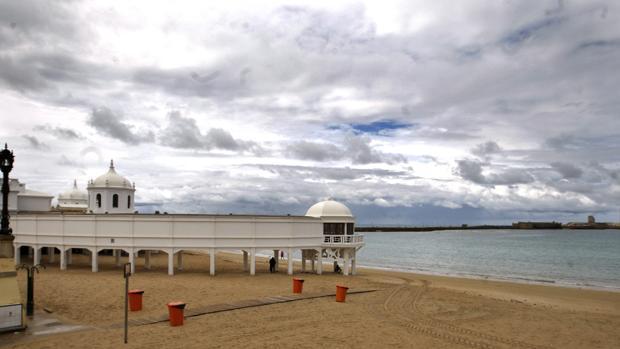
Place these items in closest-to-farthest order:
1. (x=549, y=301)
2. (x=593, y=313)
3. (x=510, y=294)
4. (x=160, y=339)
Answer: (x=160, y=339) → (x=593, y=313) → (x=549, y=301) → (x=510, y=294)

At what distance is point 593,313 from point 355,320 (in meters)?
15.4

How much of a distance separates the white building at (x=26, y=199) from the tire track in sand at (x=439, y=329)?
42008 mm

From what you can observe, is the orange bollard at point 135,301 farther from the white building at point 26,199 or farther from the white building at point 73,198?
the white building at point 73,198

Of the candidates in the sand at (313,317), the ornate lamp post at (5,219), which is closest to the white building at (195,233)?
the sand at (313,317)

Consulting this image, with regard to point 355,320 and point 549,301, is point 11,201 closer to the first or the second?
point 355,320

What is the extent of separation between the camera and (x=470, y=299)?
2739 centimetres

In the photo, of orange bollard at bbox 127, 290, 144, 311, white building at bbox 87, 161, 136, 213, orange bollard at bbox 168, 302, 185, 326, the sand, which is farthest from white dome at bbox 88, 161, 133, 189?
orange bollard at bbox 168, 302, 185, 326

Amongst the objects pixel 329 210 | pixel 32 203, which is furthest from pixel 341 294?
pixel 32 203

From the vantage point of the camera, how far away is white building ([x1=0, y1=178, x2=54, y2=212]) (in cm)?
4972

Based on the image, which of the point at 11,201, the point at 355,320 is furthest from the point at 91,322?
the point at 11,201

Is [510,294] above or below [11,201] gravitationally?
below

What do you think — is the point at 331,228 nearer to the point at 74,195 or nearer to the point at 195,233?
the point at 195,233

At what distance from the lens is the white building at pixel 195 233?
30922mm

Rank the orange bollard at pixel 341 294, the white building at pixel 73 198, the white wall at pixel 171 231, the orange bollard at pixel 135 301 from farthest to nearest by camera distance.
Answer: the white building at pixel 73 198, the white wall at pixel 171 231, the orange bollard at pixel 341 294, the orange bollard at pixel 135 301
